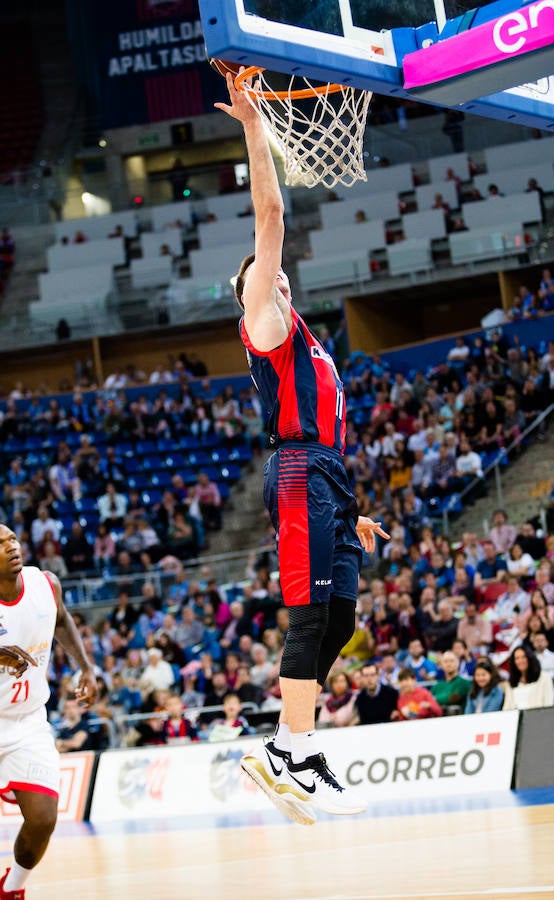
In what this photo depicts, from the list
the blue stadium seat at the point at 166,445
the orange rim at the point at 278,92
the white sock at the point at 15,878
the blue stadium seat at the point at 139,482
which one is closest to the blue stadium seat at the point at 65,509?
the blue stadium seat at the point at 139,482

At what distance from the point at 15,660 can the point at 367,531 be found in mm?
2093

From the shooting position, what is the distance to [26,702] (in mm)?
6898

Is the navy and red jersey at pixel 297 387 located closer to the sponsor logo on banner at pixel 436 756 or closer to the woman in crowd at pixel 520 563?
the sponsor logo on banner at pixel 436 756

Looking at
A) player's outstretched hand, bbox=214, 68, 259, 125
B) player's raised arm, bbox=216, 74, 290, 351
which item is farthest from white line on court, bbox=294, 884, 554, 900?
player's outstretched hand, bbox=214, 68, 259, 125

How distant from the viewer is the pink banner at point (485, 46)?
5620 millimetres

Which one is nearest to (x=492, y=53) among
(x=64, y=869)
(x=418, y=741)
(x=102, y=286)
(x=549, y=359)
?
(x=64, y=869)

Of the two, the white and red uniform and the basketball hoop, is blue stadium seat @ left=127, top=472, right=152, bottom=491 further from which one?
the basketball hoop

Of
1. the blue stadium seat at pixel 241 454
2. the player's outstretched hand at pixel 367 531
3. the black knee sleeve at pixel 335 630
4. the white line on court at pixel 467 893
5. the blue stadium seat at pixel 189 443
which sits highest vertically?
the player's outstretched hand at pixel 367 531

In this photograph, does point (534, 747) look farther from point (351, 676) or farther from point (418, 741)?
point (351, 676)

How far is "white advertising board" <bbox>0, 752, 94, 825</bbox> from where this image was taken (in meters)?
12.6

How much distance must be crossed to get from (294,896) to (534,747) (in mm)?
4837

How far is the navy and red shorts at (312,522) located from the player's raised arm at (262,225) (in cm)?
63

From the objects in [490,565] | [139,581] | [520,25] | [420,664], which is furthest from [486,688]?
[139,581]

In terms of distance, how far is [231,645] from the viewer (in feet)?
54.6
